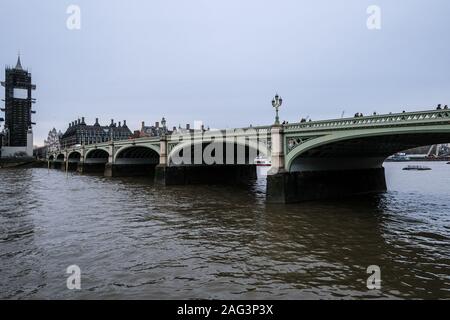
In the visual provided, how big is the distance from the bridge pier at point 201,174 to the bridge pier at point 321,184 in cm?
1536

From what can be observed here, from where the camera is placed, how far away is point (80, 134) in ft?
410

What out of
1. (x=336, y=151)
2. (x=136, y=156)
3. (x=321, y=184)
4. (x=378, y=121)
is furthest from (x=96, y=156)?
(x=378, y=121)

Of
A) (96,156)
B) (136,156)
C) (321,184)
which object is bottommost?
(321,184)

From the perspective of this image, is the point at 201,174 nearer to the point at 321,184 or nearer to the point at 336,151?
the point at 321,184

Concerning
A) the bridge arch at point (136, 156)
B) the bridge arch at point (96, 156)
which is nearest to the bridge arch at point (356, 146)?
the bridge arch at point (136, 156)

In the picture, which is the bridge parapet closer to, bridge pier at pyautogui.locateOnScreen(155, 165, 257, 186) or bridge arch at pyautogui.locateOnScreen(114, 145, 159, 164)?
bridge pier at pyautogui.locateOnScreen(155, 165, 257, 186)

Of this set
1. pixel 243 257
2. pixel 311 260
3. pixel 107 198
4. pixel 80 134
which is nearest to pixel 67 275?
pixel 243 257

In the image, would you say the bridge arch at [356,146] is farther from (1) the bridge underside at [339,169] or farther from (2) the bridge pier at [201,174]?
(2) the bridge pier at [201,174]

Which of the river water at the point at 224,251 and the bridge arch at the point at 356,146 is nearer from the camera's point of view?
the river water at the point at 224,251

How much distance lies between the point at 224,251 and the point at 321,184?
13715 mm

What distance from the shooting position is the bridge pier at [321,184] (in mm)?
20469

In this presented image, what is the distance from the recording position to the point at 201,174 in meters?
35.9

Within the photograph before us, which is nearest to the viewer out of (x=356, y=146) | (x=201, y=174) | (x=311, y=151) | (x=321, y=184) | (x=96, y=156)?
(x=311, y=151)

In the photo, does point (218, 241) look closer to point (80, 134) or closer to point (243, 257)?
point (243, 257)
